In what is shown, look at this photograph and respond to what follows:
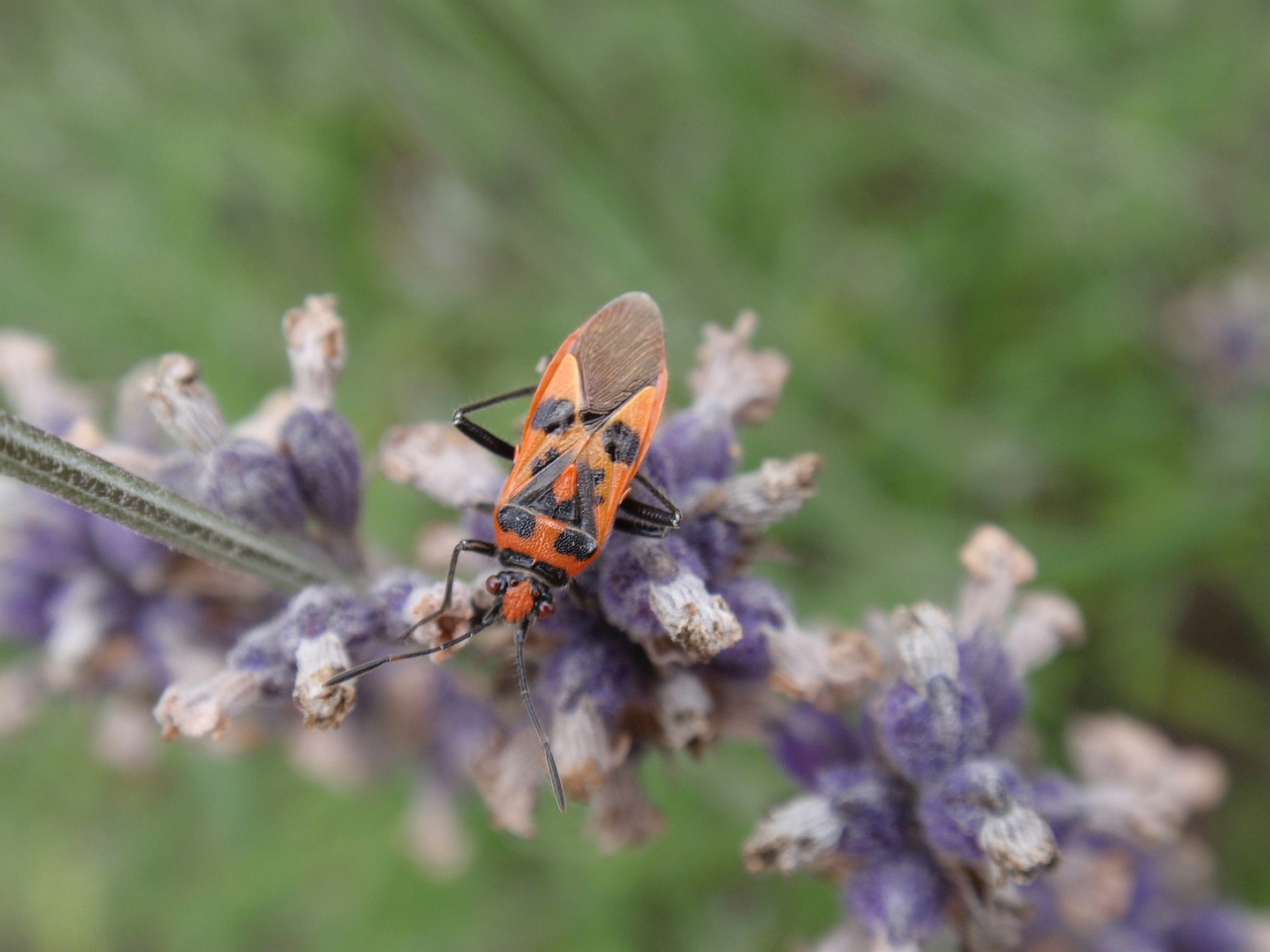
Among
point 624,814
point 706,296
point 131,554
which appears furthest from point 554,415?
point 706,296

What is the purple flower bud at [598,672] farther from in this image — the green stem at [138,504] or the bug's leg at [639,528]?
the green stem at [138,504]

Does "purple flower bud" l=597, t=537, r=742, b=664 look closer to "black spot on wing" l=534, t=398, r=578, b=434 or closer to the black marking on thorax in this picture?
the black marking on thorax

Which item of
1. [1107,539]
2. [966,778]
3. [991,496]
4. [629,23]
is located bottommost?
[966,778]

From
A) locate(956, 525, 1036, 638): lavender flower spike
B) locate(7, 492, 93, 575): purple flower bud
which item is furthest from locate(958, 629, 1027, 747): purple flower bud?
locate(7, 492, 93, 575): purple flower bud

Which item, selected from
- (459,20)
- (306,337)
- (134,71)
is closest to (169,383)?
(306,337)

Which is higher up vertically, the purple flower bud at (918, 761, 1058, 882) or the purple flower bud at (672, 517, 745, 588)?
the purple flower bud at (672, 517, 745, 588)

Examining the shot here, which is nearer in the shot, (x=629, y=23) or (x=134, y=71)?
(x=629, y=23)

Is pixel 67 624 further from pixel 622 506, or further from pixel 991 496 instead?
pixel 991 496
